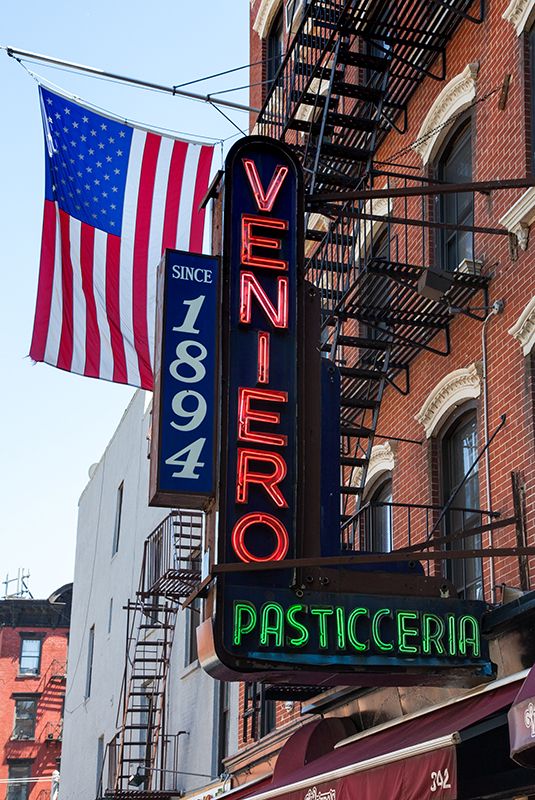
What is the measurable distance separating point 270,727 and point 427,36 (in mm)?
11002

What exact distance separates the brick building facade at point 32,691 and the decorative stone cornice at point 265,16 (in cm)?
4132

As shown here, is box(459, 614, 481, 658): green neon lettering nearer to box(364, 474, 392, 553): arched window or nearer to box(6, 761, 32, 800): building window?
box(364, 474, 392, 553): arched window

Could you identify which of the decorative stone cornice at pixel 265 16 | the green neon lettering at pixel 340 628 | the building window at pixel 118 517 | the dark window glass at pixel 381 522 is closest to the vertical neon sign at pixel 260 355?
the green neon lettering at pixel 340 628

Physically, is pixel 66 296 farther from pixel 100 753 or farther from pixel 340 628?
pixel 100 753

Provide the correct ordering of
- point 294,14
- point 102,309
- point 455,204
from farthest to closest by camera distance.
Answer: point 294,14, point 102,309, point 455,204

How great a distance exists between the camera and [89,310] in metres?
16.9

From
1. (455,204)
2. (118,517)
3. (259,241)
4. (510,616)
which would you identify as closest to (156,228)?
(455,204)

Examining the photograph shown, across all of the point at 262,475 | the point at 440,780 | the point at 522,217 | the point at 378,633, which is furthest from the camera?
the point at 522,217

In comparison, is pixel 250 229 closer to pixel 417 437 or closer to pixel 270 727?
pixel 417 437

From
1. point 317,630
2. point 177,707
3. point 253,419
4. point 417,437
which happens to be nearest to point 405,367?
point 417,437

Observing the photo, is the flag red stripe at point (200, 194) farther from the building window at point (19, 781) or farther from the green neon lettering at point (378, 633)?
the building window at point (19, 781)

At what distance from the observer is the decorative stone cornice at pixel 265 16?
81.0 ft

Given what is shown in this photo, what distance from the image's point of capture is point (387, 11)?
16.6 metres

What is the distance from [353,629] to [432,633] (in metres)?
0.74
